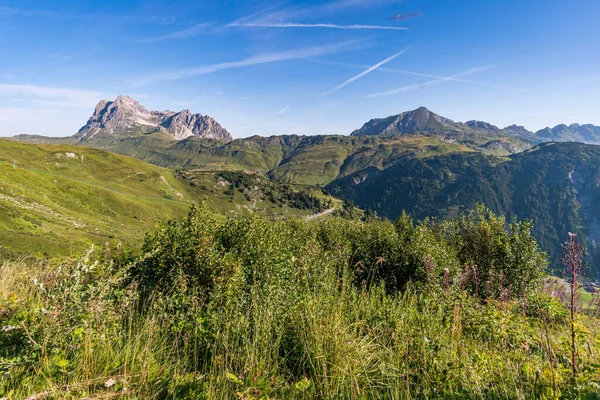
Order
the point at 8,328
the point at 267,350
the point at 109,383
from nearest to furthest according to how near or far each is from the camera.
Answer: the point at 109,383, the point at 8,328, the point at 267,350

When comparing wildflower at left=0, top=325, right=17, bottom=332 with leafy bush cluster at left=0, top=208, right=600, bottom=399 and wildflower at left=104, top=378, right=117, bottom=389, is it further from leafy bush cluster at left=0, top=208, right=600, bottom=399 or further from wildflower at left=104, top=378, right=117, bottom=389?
Answer: wildflower at left=104, top=378, right=117, bottom=389

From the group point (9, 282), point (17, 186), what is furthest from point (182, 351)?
point (17, 186)

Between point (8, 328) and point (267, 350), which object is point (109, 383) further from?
point (267, 350)

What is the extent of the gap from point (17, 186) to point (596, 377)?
214982 mm

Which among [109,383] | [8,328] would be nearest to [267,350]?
[109,383]

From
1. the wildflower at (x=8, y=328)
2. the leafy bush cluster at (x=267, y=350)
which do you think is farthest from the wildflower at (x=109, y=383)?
the wildflower at (x=8, y=328)

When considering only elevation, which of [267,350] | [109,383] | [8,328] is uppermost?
[8,328]

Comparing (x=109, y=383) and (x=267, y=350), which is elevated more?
(x=109, y=383)

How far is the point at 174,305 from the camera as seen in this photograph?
855 cm

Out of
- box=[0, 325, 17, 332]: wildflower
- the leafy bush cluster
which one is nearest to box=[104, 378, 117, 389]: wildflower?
the leafy bush cluster

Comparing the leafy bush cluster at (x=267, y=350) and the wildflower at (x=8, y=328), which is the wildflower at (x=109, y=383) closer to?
the leafy bush cluster at (x=267, y=350)

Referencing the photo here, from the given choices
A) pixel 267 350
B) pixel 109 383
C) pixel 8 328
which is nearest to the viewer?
pixel 109 383

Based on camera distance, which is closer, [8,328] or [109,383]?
[109,383]

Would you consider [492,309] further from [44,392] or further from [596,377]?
[44,392]
